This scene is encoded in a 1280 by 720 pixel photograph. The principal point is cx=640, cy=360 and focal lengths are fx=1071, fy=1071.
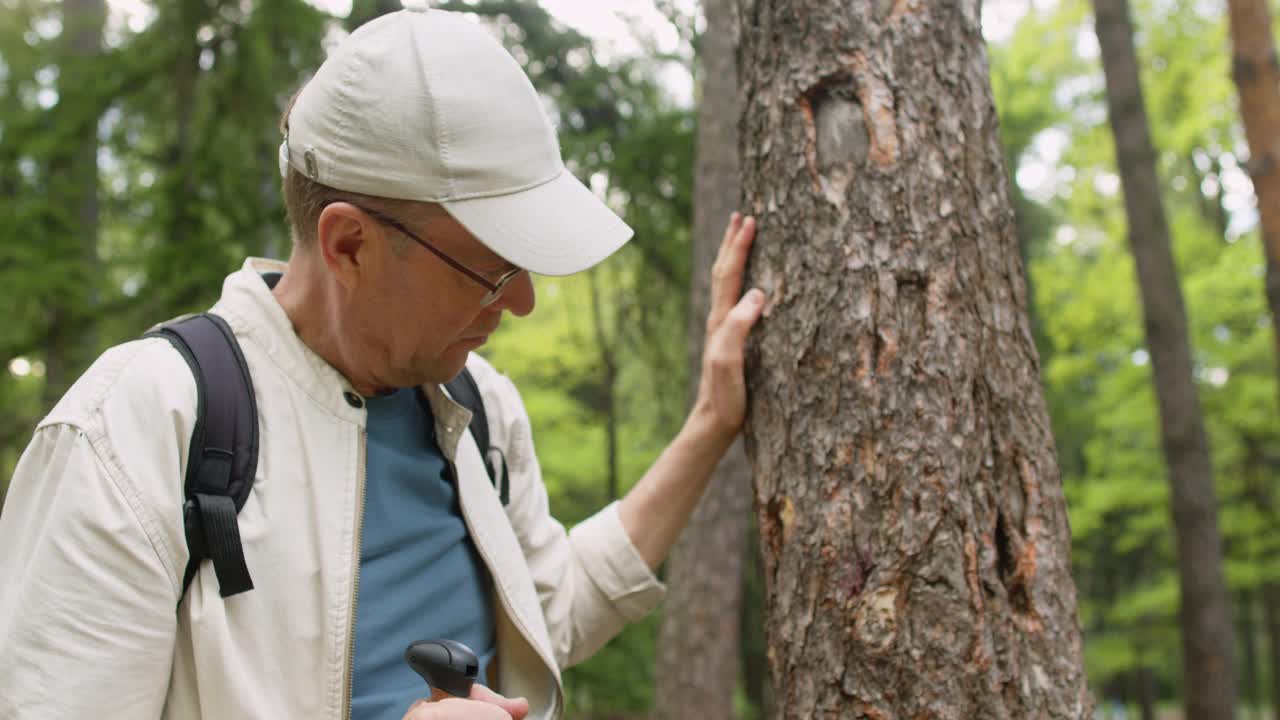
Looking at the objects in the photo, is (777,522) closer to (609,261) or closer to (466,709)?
(466,709)

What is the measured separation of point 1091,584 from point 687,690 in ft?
65.0

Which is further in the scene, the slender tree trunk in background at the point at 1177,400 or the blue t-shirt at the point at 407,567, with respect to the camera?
the slender tree trunk in background at the point at 1177,400

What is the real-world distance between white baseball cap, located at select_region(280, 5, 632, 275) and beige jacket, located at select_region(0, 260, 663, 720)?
0.32m

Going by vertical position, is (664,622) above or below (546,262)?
below

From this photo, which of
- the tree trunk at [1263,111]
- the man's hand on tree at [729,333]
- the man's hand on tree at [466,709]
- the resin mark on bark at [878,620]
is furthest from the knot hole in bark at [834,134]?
the tree trunk at [1263,111]

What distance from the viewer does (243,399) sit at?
1598 mm

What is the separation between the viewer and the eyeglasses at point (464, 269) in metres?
1.67

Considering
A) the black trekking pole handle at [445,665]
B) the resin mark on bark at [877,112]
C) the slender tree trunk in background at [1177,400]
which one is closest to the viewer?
the black trekking pole handle at [445,665]

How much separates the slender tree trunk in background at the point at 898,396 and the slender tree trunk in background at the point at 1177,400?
686 cm

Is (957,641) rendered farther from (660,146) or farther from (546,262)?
(660,146)

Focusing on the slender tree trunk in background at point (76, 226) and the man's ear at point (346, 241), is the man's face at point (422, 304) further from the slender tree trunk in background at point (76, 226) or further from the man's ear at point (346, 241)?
the slender tree trunk in background at point (76, 226)

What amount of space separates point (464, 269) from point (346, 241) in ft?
0.62

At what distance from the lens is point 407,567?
1812mm

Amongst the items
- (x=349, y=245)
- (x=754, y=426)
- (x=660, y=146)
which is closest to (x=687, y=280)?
(x=660, y=146)
